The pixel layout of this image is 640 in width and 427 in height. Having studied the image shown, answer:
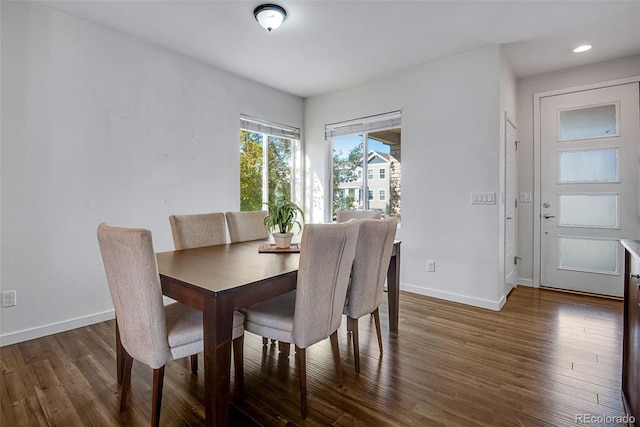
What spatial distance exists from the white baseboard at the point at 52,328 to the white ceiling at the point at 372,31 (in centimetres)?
254

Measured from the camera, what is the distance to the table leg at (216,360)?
125 centimetres

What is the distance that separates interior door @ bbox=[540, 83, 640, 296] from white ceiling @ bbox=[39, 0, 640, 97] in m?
Result: 0.51

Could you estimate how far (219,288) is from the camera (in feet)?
4.22

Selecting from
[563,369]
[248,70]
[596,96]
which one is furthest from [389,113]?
[563,369]

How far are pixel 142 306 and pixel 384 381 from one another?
4.58ft

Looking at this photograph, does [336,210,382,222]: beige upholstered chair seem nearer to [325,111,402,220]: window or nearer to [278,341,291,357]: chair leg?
[325,111,402,220]: window

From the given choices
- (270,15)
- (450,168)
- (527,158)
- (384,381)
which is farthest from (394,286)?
(527,158)

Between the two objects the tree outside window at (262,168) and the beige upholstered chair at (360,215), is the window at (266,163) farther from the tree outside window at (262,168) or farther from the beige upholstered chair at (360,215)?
the beige upholstered chair at (360,215)

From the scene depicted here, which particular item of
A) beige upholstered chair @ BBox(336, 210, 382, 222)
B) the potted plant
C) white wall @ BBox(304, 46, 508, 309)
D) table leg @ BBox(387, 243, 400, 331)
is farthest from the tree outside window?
table leg @ BBox(387, 243, 400, 331)

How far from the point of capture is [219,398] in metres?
1.25

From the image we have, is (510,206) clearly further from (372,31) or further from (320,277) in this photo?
(320,277)

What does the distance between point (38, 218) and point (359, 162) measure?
3424 mm

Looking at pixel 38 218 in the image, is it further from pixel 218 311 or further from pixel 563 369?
pixel 563 369

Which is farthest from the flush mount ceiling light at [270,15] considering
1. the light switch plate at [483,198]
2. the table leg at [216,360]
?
the light switch plate at [483,198]
